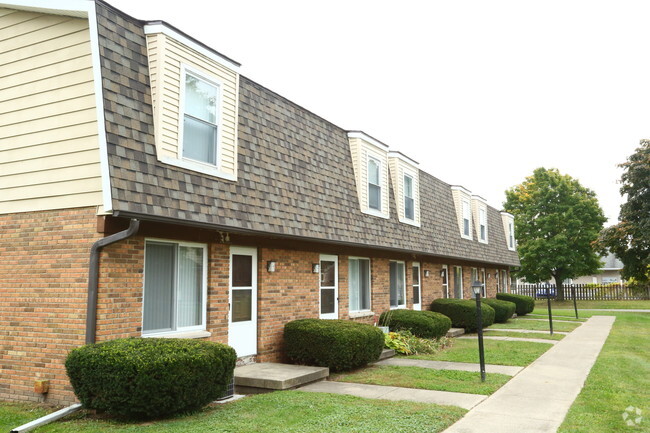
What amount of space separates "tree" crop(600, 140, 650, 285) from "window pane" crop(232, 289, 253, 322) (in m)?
28.5

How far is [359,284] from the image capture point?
47.1 ft

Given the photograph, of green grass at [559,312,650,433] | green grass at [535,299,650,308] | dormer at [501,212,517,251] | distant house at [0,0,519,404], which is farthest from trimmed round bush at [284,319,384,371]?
green grass at [535,299,650,308]

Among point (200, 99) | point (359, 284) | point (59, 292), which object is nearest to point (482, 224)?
point (359, 284)

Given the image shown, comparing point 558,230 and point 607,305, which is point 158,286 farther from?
point 558,230

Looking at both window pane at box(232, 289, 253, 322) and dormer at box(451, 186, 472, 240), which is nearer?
window pane at box(232, 289, 253, 322)

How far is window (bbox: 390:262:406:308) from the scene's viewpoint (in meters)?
16.4

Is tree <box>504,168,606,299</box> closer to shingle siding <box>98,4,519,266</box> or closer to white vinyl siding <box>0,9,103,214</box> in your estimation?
shingle siding <box>98,4,519,266</box>

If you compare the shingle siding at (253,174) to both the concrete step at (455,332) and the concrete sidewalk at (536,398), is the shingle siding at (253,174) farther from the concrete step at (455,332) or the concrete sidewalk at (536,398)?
the concrete sidewalk at (536,398)

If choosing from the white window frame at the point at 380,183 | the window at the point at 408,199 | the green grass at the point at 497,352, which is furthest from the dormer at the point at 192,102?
the window at the point at 408,199

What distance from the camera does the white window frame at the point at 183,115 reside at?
8141 mm

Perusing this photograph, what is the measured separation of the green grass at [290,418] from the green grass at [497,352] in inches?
189

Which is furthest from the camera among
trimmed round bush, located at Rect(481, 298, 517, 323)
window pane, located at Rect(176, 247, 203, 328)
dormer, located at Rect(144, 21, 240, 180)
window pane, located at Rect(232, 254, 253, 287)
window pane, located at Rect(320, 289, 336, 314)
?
trimmed round bush, located at Rect(481, 298, 517, 323)

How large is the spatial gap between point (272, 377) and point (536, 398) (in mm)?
4130

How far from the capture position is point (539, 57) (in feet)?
44.9
